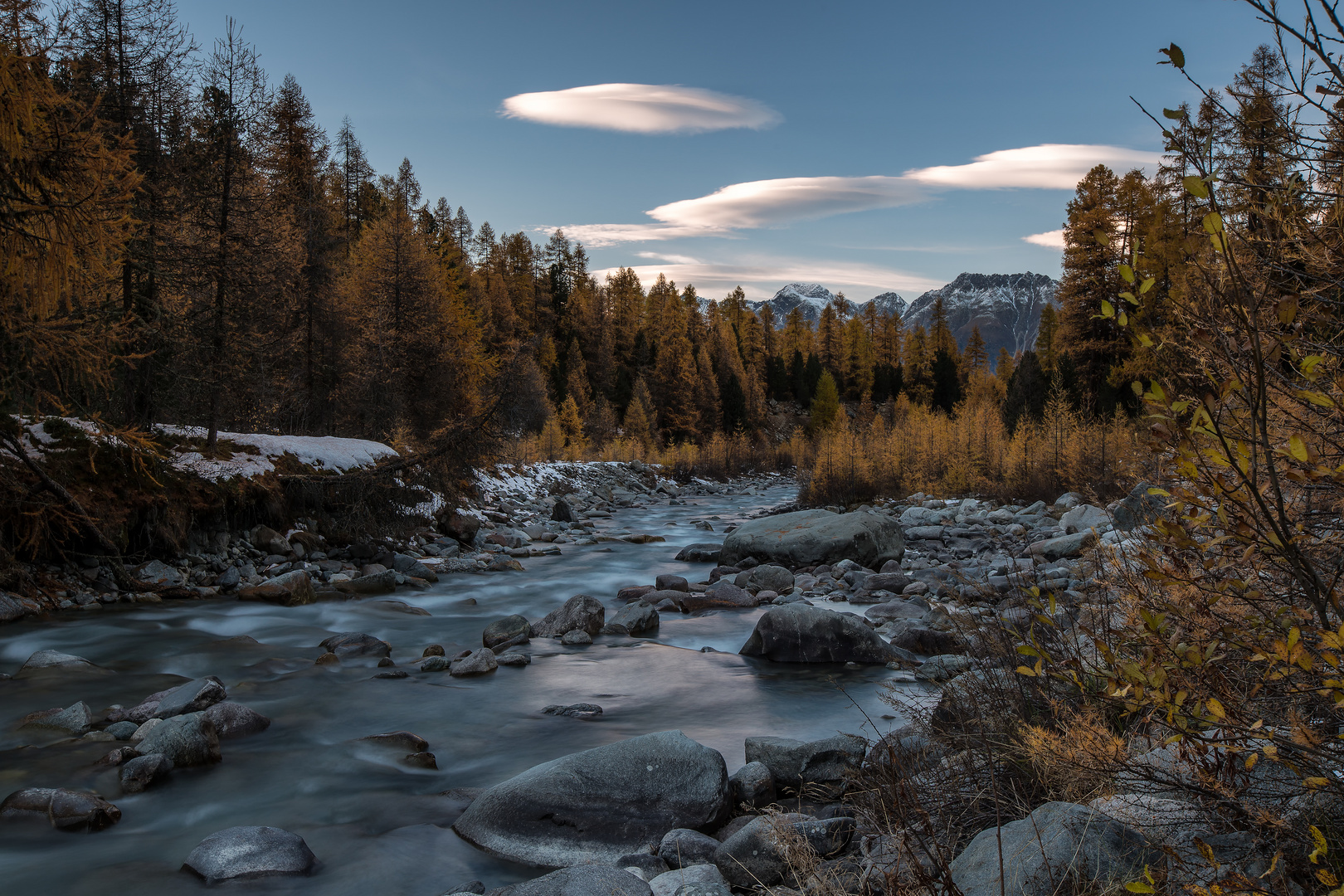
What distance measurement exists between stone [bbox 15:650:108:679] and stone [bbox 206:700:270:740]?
79.1 inches

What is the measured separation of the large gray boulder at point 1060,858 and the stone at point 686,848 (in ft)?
4.76

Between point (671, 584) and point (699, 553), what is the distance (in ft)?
9.72

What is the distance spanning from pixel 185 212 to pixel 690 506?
1787 cm

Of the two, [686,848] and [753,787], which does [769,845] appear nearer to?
[686,848]

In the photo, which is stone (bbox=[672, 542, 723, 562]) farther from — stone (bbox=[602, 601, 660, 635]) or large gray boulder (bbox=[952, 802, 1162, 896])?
large gray boulder (bbox=[952, 802, 1162, 896])

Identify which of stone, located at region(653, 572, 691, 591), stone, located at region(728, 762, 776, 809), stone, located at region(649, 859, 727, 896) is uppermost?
stone, located at region(649, 859, 727, 896)

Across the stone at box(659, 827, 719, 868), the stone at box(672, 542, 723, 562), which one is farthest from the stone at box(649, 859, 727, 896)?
the stone at box(672, 542, 723, 562)

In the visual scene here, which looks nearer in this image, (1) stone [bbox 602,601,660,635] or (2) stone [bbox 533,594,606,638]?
(2) stone [bbox 533,594,606,638]

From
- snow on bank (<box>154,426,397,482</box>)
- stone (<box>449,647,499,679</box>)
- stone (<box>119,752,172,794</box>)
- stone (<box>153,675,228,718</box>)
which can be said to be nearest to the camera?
stone (<box>119,752,172,794</box>)

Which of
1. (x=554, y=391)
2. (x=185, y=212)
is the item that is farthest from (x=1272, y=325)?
(x=554, y=391)

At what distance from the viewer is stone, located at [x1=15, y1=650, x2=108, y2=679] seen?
673 centimetres

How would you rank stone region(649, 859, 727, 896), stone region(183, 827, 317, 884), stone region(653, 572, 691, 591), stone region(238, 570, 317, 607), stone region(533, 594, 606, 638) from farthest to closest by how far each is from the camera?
1. stone region(653, 572, 691, 591)
2. stone region(238, 570, 317, 607)
3. stone region(533, 594, 606, 638)
4. stone region(183, 827, 317, 884)
5. stone region(649, 859, 727, 896)

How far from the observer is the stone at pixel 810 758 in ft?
14.6

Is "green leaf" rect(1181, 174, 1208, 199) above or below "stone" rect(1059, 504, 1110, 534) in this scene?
above
